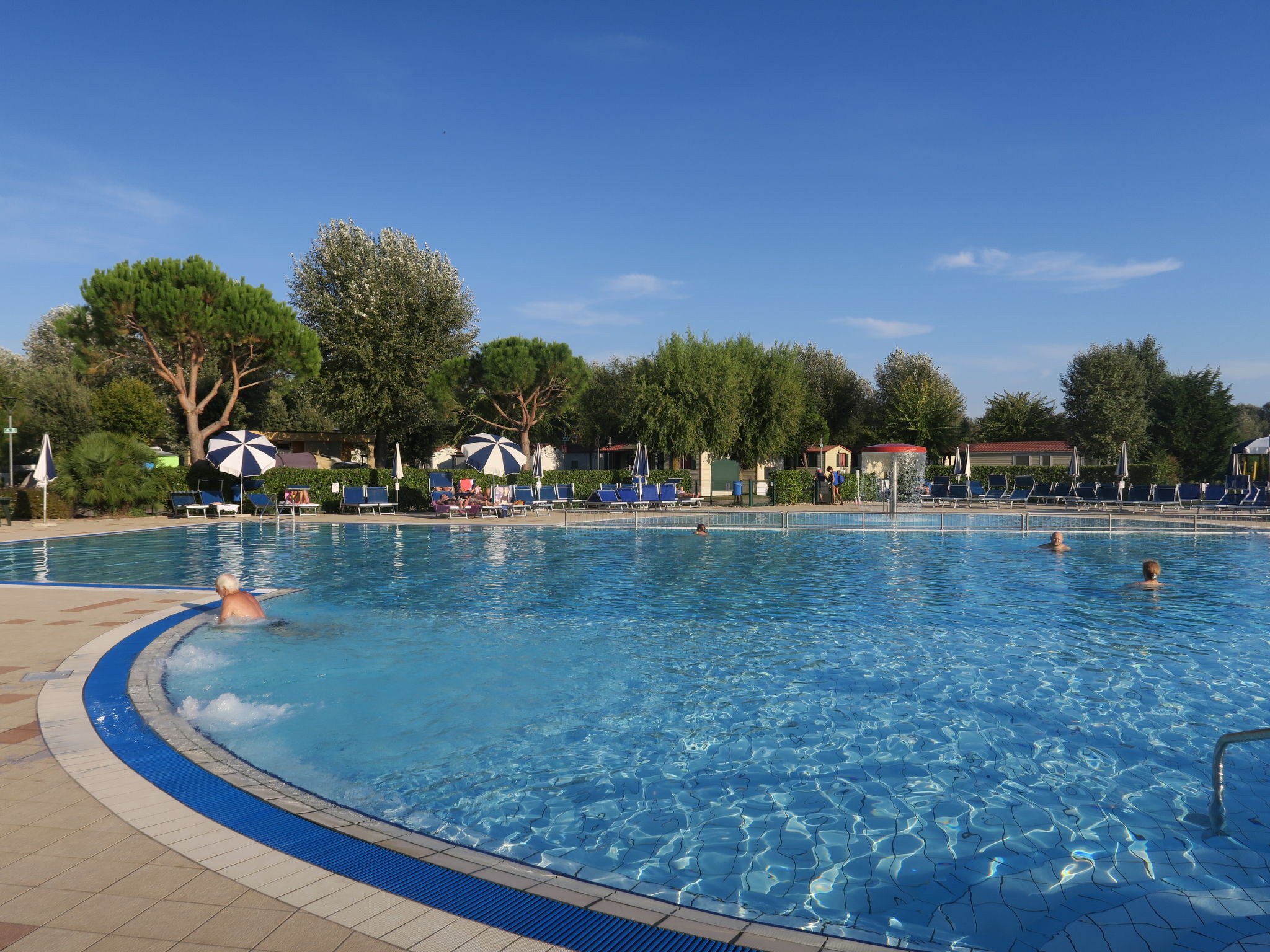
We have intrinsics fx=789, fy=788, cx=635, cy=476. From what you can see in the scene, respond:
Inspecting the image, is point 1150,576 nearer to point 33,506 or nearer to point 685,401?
point 685,401

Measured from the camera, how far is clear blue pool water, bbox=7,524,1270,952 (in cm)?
372

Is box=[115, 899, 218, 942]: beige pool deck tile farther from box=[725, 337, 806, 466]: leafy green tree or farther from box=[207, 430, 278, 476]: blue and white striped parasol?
box=[725, 337, 806, 466]: leafy green tree

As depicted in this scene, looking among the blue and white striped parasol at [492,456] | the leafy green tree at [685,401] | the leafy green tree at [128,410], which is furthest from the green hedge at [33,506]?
the leafy green tree at [685,401]

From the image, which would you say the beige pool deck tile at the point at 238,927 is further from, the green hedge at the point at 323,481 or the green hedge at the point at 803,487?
the green hedge at the point at 803,487

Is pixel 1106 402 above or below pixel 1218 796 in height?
above

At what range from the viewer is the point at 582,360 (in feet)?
125

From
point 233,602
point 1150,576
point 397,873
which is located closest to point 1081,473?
point 1150,576

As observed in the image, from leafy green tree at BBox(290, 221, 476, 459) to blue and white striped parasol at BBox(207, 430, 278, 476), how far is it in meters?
12.5

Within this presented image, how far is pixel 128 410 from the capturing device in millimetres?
31266

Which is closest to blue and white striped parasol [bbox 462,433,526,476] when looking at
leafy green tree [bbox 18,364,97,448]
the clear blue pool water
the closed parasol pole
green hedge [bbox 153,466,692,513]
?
green hedge [bbox 153,466,692,513]

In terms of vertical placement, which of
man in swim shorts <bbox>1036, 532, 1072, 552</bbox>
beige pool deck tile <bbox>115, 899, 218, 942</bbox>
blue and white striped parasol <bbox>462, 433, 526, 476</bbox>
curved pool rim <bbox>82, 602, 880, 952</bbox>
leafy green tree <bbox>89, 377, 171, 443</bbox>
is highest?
leafy green tree <bbox>89, 377, 171, 443</bbox>

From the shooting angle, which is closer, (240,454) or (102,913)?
(102,913)

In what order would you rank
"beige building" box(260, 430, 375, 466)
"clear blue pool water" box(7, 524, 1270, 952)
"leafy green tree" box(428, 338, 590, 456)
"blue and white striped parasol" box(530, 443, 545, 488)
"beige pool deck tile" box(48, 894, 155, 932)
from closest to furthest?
"beige pool deck tile" box(48, 894, 155, 932)
"clear blue pool water" box(7, 524, 1270, 952)
"blue and white striped parasol" box(530, 443, 545, 488)
"leafy green tree" box(428, 338, 590, 456)
"beige building" box(260, 430, 375, 466)

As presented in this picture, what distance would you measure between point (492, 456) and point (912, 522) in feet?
39.6
